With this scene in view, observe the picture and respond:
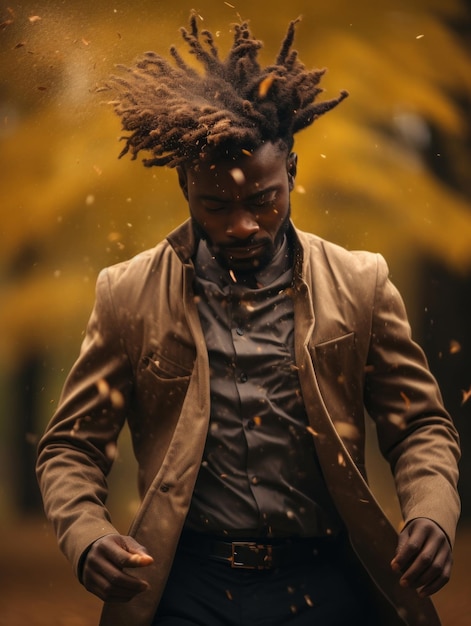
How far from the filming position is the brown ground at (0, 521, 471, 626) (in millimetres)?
5508

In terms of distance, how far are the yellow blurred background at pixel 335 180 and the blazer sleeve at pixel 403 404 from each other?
3.07 metres

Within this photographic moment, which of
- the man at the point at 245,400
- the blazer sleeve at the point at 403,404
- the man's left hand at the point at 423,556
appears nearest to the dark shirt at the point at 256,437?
the man at the point at 245,400

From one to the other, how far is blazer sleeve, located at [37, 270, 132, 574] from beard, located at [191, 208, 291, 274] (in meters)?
0.31

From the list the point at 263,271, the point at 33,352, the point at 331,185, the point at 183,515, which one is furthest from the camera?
the point at 33,352

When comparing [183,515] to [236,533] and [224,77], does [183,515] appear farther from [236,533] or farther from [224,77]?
[224,77]

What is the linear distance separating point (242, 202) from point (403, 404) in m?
0.68

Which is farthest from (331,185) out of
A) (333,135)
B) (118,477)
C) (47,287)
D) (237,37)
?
(237,37)

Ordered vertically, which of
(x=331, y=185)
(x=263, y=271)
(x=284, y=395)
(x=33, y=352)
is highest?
(x=263, y=271)

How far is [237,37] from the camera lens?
332 cm

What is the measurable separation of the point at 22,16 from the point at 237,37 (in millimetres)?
2065

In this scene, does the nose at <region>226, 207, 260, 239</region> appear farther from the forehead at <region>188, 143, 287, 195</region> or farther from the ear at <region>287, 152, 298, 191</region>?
the ear at <region>287, 152, 298, 191</region>

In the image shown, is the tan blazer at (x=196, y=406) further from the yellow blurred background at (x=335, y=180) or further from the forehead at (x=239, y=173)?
the yellow blurred background at (x=335, y=180)

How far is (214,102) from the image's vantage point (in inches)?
127

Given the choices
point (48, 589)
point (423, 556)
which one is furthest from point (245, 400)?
point (48, 589)
